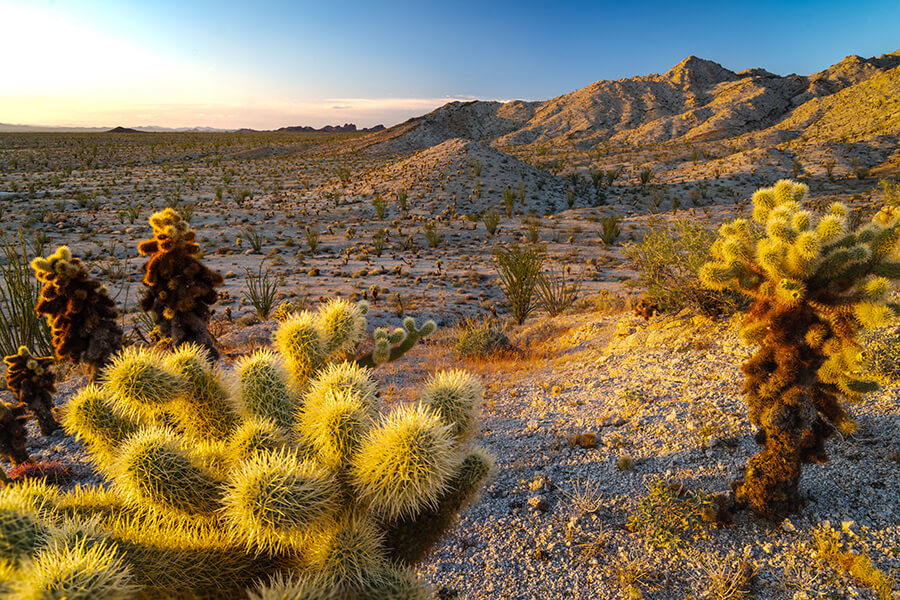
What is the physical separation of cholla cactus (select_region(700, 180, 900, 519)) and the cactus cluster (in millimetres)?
2206

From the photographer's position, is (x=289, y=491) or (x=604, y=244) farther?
(x=604, y=244)

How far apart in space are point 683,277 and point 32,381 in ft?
31.1

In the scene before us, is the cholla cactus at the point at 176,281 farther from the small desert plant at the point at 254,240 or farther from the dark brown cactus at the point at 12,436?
the small desert plant at the point at 254,240

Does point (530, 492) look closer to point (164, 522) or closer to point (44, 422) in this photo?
point (164, 522)

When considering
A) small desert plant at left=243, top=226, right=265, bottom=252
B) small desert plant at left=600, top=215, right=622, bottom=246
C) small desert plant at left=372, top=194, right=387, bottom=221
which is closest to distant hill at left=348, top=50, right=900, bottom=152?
small desert plant at left=600, top=215, right=622, bottom=246

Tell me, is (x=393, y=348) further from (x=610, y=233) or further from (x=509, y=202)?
(x=509, y=202)

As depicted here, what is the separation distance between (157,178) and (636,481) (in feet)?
127

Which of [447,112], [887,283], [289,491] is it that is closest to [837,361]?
[887,283]

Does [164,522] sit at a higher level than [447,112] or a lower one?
lower

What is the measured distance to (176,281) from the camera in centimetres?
564

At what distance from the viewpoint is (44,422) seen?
5.66m

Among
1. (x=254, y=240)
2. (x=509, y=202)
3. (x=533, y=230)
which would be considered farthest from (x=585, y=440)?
(x=509, y=202)

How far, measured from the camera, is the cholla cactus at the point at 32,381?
17.6ft

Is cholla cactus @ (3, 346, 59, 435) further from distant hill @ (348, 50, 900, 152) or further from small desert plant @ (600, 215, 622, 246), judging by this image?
distant hill @ (348, 50, 900, 152)
